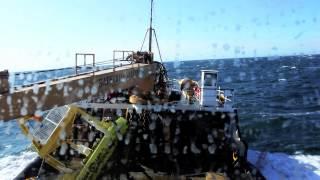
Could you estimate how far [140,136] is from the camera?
55.8 feet

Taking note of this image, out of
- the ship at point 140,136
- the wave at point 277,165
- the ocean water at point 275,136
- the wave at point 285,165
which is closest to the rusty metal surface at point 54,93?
the ship at point 140,136

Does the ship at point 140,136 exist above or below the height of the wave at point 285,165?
above

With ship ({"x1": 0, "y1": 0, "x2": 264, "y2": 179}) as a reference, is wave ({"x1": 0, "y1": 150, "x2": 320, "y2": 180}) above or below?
below

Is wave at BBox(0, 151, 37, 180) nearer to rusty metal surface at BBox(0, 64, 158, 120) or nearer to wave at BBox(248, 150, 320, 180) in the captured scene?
rusty metal surface at BBox(0, 64, 158, 120)

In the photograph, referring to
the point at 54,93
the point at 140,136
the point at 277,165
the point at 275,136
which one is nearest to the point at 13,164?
the point at 140,136

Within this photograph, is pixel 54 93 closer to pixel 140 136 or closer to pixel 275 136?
pixel 140 136

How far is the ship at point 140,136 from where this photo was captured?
14594 mm

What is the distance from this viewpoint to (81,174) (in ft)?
46.2

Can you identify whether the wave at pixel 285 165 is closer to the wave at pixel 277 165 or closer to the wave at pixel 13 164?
the wave at pixel 277 165

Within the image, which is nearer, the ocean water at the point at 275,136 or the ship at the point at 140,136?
the ship at the point at 140,136

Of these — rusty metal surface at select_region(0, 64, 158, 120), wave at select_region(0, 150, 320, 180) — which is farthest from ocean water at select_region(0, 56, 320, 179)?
rusty metal surface at select_region(0, 64, 158, 120)

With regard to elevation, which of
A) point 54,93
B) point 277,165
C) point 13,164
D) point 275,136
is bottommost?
point 13,164

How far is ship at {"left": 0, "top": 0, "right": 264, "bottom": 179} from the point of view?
575 inches

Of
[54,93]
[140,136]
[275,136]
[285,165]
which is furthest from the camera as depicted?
[275,136]
